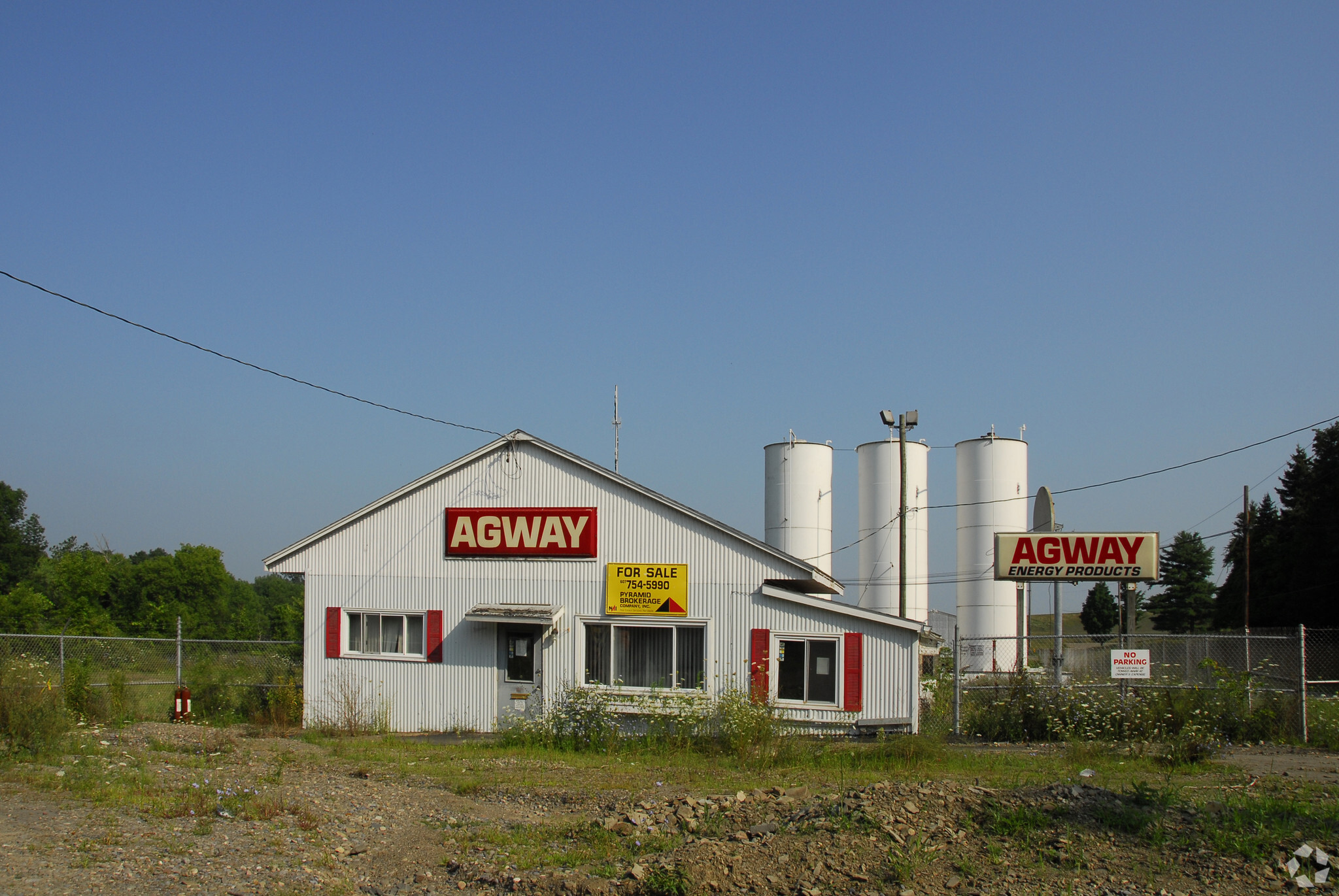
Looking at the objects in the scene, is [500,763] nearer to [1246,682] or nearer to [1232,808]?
[1232,808]

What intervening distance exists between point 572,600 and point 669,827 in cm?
930

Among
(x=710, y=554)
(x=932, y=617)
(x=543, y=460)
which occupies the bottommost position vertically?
(x=932, y=617)

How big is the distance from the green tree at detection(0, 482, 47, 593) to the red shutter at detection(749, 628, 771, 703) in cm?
6809

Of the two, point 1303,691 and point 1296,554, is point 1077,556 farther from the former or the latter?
point 1296,554

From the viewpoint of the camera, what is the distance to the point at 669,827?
31.3 ft

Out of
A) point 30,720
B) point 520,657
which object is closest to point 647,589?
point 520,657

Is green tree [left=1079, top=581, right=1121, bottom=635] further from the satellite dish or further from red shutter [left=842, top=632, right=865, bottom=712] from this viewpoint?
red shutter [left=842, top=632, right=865, bottom=712]

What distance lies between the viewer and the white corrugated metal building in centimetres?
1720

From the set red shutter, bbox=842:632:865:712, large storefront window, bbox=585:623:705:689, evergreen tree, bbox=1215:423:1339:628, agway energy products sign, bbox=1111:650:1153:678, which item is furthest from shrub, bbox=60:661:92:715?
evergreen tree, bbox=1215:423:1339:628

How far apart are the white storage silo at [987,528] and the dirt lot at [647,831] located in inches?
961

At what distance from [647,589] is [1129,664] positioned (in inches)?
330

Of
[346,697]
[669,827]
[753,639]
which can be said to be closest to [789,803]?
[669,827]

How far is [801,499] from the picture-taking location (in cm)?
3794

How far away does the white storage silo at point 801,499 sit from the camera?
37.7 meters
